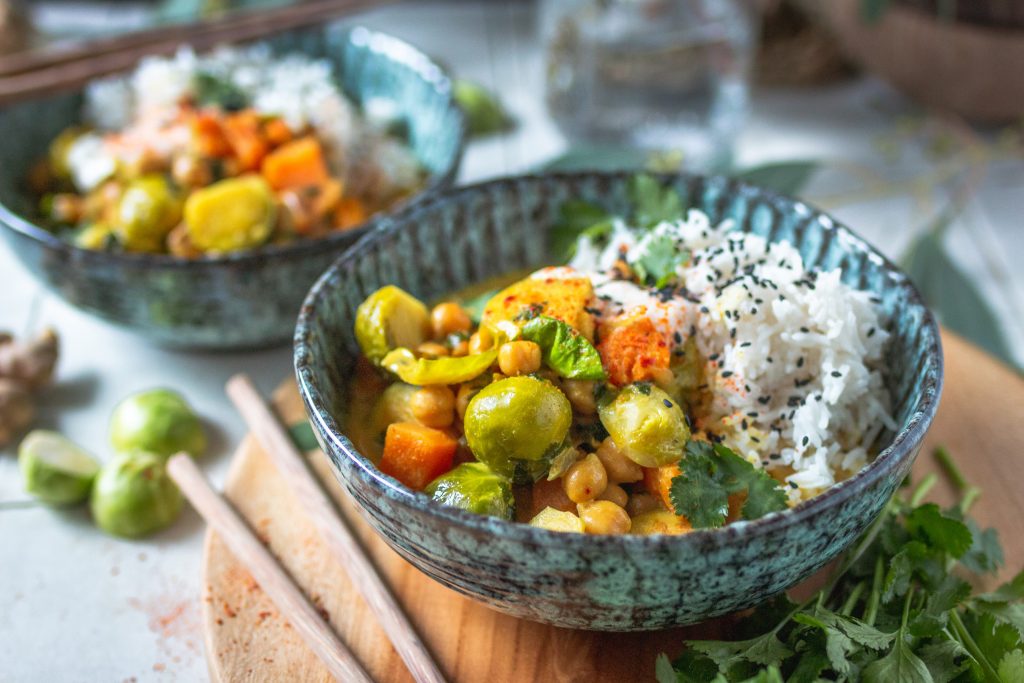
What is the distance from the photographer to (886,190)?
447 centimetres

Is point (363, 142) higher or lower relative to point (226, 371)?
higher

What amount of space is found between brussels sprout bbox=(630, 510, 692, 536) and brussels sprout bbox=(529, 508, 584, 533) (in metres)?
0.13

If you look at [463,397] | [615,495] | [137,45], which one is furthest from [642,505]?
[137,45]

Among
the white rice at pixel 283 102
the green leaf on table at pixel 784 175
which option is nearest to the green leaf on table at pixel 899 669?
the green leaf on table at pixel 784 175

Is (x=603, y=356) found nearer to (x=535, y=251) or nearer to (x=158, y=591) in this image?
(x=535, y=251)

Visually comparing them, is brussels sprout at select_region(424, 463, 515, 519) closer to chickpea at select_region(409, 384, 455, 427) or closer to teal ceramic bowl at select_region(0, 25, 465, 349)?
chickpea at select_region(409, 384, 455, 427)

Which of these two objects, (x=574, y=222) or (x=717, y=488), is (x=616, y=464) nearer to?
(x=717, y=488)

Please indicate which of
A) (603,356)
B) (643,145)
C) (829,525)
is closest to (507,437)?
(603,356)

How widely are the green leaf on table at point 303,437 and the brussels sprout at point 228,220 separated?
72 centimetres

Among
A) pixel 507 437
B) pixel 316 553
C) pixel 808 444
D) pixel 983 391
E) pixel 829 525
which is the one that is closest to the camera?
pixel 829 525

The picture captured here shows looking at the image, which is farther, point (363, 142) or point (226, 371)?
point (363, 142)

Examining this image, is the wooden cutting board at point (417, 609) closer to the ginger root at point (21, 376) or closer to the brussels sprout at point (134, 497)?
the brussels sprout at point (134, 497)

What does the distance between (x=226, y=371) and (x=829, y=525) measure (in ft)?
7.22

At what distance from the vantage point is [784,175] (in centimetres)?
400
